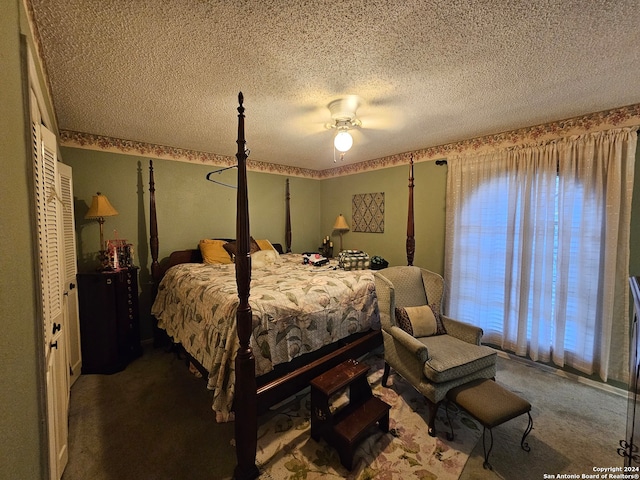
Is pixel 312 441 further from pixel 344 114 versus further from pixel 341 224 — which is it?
pixel 341 224

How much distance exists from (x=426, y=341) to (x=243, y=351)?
1.59m

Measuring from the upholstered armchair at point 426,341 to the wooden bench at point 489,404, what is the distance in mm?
112

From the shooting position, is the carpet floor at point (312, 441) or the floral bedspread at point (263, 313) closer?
A: the carpet floor at point (312, 441)

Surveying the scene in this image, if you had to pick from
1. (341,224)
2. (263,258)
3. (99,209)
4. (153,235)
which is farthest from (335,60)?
(341,224)

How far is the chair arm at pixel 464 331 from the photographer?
222 centimetres

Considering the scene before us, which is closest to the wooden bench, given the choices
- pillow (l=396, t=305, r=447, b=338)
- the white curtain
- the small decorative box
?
pillow (l=396, t=305, r=447, b=338)

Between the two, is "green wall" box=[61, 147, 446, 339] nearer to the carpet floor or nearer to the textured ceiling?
the textured ceiling

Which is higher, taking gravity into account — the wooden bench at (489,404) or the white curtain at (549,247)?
the white curtain at (549,247)

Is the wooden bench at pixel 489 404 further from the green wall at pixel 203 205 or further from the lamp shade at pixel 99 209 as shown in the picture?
the lamp shade at pixel 99 209

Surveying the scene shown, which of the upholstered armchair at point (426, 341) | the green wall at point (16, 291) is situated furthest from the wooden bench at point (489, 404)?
the green wall at point (16, 291)

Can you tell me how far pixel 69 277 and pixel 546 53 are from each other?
390cm

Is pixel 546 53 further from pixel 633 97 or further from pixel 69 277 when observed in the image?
pixel 69 277

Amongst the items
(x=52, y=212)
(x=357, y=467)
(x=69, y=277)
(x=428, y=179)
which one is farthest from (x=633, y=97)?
(x=69, y=277)

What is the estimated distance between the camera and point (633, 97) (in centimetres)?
202
